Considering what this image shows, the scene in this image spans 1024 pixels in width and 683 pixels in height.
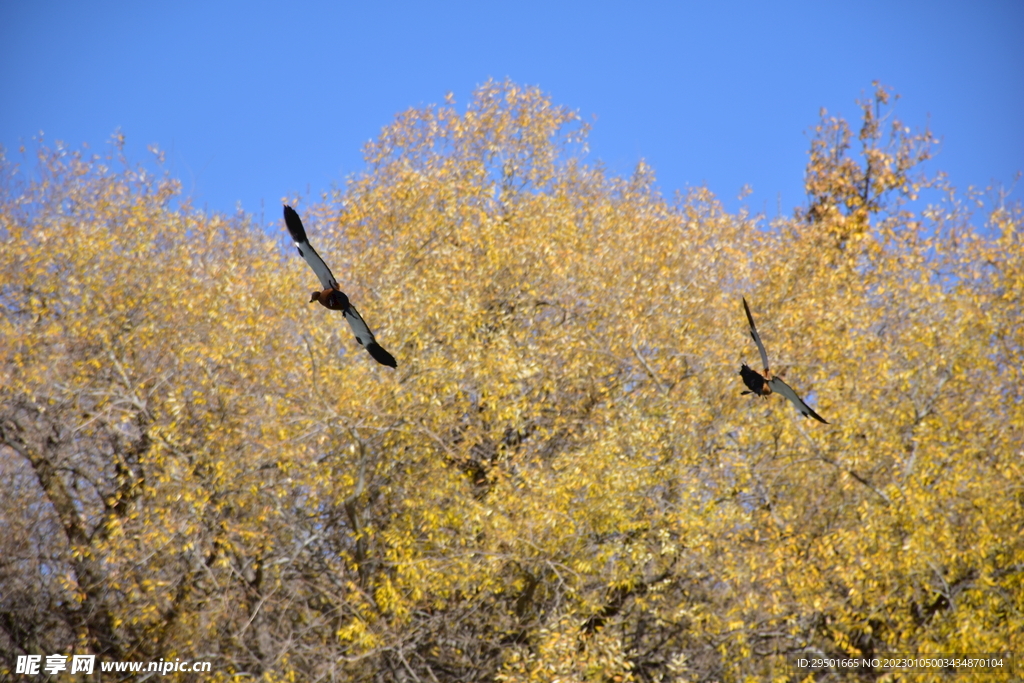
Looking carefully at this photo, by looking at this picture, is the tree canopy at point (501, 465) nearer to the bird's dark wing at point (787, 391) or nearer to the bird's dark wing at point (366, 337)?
the bird's dark wing at point (787, 391)

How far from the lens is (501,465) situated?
15.6 m

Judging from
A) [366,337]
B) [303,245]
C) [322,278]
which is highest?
[303,245]

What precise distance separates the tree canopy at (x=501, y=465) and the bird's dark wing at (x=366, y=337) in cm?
561

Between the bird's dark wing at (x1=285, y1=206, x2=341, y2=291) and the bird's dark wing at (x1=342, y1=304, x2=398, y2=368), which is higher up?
the bird's dark wing at (x1=285, y1=206, x2=341, y2=291)

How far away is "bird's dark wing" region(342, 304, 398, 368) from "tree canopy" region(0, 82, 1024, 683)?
561cm

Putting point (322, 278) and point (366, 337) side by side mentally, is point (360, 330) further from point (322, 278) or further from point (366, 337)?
point (322, 278)

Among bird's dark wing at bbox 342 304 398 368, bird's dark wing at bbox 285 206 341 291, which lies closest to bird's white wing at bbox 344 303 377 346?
bird's dark wing at bbox 342 304 398 368

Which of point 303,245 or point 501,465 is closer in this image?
point 303,245

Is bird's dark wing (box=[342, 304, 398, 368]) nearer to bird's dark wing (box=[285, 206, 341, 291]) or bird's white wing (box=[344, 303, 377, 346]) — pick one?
bird's white wing (box=[344, 303, 377, 346])

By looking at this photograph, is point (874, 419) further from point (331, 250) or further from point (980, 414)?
point (331, 250)

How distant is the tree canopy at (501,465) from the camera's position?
13.6m

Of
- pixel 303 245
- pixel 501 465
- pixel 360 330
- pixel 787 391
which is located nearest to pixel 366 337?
pixel 360 330

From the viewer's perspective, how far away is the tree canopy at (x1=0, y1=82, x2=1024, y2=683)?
13.6m

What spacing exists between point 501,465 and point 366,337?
23.6 ft
